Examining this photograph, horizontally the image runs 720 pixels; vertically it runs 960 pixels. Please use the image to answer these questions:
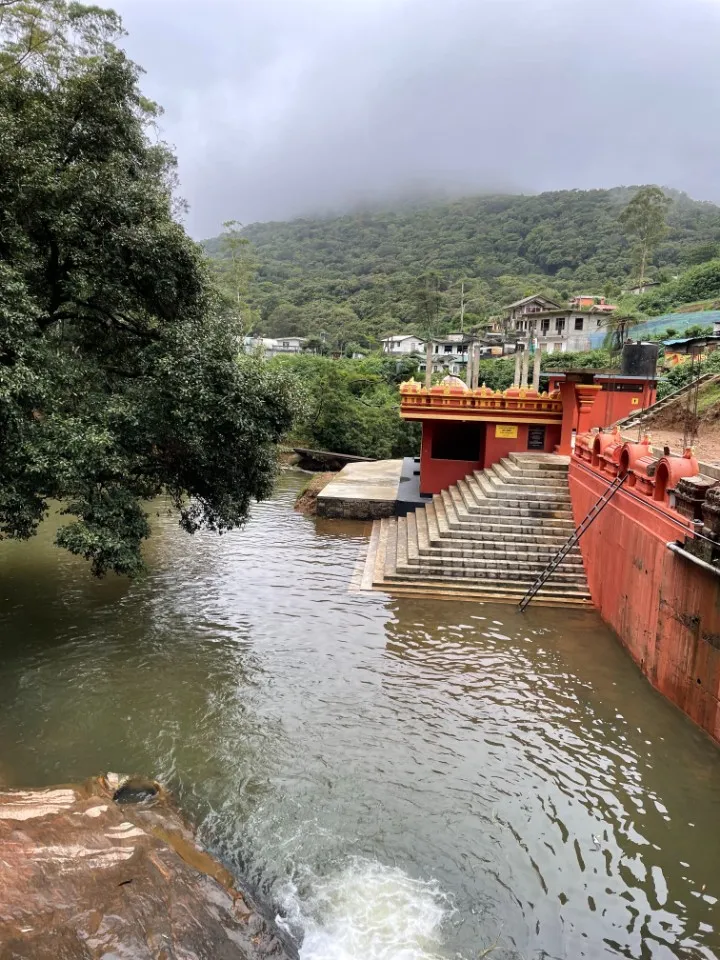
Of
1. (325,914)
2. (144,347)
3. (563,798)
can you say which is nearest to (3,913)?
(325,914)

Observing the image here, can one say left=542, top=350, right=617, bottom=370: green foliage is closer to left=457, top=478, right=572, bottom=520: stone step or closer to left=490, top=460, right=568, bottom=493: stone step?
left=490, top=460, right=568, bottom=493: stone step

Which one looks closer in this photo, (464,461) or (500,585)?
(500,585)

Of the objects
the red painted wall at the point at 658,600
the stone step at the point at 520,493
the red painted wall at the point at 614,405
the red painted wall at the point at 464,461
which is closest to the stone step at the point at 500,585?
the red painted wall at the point at 658,600

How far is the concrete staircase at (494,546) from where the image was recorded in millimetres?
12344

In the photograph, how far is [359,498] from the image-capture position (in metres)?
18.0

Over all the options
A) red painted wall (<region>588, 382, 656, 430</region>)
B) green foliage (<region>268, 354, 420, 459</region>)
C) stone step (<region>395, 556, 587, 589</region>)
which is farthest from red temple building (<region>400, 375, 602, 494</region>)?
green foliage (<region>268, 354, 420, 459</region>)

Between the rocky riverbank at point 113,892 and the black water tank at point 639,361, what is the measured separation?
21.4 metres

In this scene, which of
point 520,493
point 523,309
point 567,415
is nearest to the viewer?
point 520,493

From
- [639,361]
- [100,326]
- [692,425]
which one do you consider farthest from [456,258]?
[100,326]

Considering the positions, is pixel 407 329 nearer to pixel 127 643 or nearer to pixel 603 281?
pixel 603 281

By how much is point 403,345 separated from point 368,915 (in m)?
54.2

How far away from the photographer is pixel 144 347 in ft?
32.5

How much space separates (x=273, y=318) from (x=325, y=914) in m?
74.4

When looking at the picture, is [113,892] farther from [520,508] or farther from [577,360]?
[577,360]
